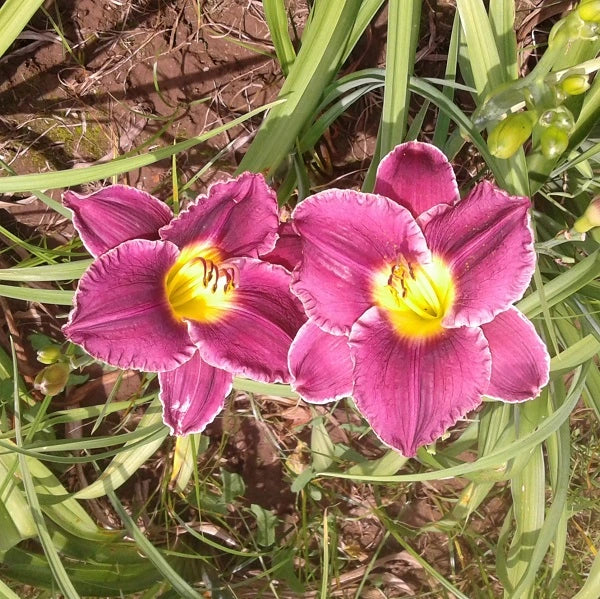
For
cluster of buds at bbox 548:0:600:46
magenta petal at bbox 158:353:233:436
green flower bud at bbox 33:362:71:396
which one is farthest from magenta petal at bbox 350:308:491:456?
green flower bud at bbox 33:362:71:396

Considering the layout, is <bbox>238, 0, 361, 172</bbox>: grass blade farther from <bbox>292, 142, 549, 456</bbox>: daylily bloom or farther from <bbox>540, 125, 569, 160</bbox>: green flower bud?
<bbox>540, 125, 569, 160</bbox>: green flower bud

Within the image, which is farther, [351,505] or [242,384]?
[351,505]

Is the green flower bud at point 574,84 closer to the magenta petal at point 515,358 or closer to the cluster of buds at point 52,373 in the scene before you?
the magenta petal at point 515,358

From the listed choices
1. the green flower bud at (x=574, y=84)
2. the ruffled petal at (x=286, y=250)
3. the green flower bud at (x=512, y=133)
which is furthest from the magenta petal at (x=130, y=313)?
the green flower bud at (x=574, y=84)

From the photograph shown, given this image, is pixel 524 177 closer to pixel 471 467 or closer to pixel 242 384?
pixel 471 467

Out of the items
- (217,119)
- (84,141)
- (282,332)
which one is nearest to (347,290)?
(282,332)

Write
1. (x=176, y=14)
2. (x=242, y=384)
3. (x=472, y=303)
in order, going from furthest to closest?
(x=176, y=14) < (x=242, y=384) < (x=472, y=303)
